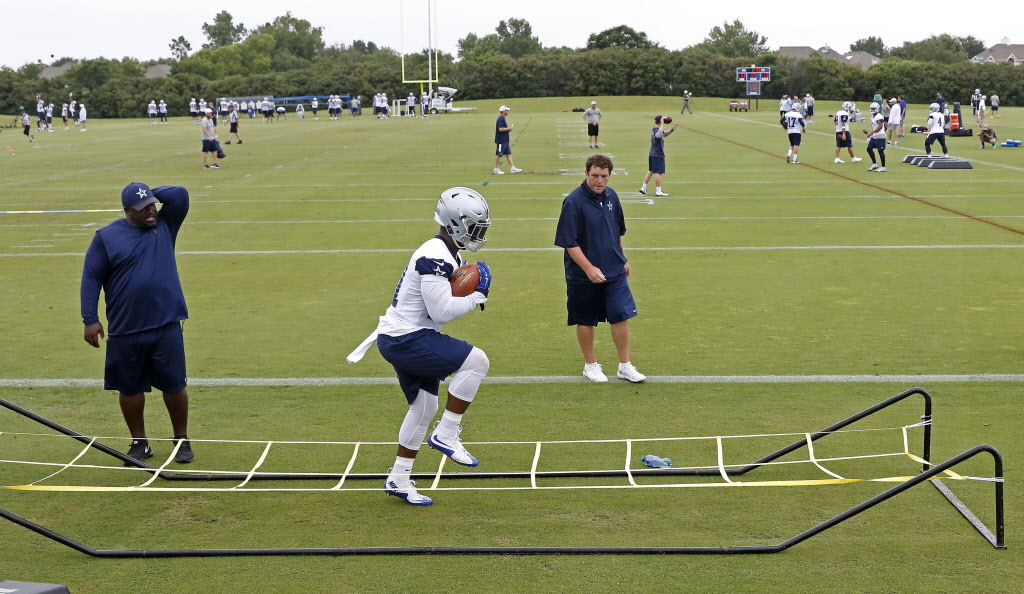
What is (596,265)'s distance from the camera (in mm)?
8086

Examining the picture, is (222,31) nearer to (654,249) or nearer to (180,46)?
(180,46)

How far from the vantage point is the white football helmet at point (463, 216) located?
5.41 metres

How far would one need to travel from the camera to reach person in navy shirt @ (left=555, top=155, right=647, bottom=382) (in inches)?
314

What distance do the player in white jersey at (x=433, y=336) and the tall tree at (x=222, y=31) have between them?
200379 millimetres

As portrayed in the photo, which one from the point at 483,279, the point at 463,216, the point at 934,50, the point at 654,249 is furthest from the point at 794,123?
the point at 934,50

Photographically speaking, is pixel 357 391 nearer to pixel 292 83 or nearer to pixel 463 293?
pixel 463 293

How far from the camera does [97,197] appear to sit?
22.2m

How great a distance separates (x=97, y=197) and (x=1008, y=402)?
1989 centimetres

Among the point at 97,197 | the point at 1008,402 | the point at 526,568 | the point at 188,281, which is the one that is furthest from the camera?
the point at 97,197


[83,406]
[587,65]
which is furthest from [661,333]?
[587,65]

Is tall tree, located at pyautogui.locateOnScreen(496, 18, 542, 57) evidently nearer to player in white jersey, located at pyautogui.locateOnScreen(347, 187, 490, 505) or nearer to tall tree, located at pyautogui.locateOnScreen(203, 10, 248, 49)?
tall tree, located at pyautogui.locateOnScreen(203, 10, 248, 49)

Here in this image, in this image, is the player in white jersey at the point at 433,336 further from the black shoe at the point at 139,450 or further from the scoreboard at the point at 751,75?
the scoreboard at the point at 751,75

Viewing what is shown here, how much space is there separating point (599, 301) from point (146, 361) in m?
3.58

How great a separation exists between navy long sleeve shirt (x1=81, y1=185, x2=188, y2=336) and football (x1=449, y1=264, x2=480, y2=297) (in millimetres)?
1959
